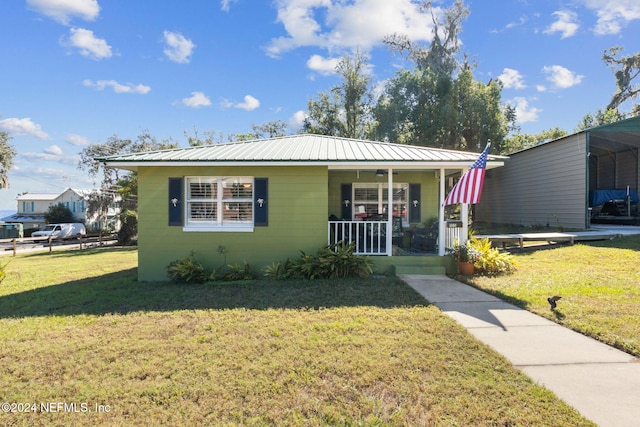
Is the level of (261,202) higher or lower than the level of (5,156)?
lower

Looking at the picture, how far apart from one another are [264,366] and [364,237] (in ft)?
18.1

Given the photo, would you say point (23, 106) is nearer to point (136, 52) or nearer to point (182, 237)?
point (136, 52)

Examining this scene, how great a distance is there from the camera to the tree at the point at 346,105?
22.9 meters

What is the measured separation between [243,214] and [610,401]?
23.8 ft

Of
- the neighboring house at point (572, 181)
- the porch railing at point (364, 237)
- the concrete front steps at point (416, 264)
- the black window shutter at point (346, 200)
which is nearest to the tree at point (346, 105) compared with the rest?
the neighboring house at point (572, 181)

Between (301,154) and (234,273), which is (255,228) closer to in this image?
(234,273)

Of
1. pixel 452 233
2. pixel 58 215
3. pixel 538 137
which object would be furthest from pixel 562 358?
pixel 58 215

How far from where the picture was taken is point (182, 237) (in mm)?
8156

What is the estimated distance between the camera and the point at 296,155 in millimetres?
8109

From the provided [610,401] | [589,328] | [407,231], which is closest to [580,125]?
[407,231]

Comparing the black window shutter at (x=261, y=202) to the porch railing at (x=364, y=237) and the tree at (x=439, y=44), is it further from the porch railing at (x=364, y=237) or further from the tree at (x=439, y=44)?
the tree at (x=439, y=44)

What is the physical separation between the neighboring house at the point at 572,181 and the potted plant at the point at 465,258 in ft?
24.4

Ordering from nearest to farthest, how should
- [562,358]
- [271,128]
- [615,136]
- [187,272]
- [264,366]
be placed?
[264,366]
[562,358]
[187,272]
[615,136]
[271,128]

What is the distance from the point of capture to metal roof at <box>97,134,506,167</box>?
7703 mm
